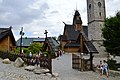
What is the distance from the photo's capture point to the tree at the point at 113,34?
2347cm

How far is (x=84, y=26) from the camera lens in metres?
70.6

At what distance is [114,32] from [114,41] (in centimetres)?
103

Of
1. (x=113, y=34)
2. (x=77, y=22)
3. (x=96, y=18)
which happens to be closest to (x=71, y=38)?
(x=77, y=22)

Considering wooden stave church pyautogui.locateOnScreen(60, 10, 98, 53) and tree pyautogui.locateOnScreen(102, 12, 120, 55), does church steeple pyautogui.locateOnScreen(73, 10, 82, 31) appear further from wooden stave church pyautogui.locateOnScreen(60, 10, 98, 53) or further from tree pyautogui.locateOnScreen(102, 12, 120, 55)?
tree pyautogui.locateOnScreen(102, 12, 120, 55)

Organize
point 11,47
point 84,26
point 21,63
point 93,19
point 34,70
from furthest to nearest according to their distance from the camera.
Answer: point 84,26 < point 93,19 < point 11,47 < point 21,63 < point 34,70

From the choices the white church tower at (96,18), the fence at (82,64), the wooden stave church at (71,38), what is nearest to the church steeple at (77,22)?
the wooden stave church at (71,38)

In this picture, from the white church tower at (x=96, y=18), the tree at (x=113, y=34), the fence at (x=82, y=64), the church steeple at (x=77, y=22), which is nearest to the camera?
the fence at (x=82, y=64)

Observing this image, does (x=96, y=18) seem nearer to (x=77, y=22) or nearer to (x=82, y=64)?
(x=77, y=22)

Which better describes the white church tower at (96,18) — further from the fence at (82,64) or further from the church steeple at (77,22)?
the fence at (82,64)

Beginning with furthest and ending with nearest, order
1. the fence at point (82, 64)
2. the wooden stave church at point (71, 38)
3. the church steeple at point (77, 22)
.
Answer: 1. the wooden stave church at point (71, 38)
2. the church steeple at point (77, 22)
3. the fence at point (82, 64)

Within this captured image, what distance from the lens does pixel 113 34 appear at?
2378 cm

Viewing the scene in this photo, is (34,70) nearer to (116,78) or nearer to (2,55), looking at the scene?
(116,78)

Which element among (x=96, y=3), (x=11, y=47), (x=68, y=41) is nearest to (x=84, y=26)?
(x=68, y=41)

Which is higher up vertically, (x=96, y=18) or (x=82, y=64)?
(x=96, y=18)
